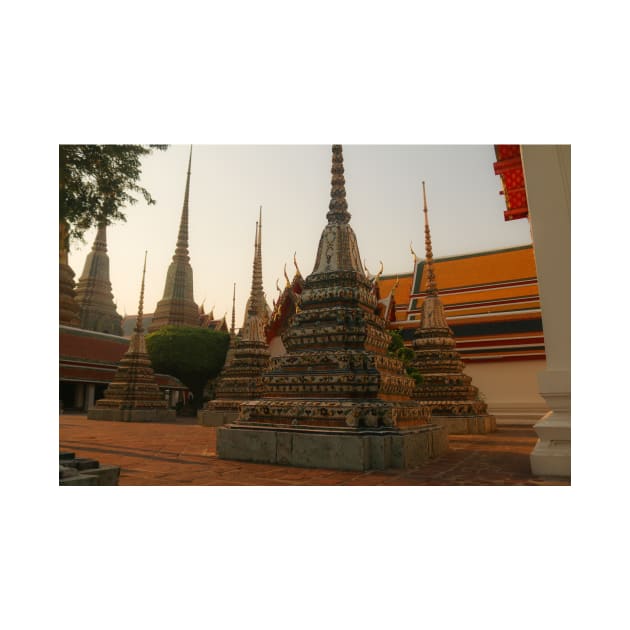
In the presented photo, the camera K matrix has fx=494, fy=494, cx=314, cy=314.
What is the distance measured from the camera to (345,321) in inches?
221

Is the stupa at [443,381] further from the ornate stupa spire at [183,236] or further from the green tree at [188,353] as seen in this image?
the ornate stupa spire at [183,236]

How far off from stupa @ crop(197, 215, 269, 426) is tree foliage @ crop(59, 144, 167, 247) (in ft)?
Answer: 22.4

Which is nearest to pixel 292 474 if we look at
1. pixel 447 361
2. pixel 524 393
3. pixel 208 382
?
pixel 447 361

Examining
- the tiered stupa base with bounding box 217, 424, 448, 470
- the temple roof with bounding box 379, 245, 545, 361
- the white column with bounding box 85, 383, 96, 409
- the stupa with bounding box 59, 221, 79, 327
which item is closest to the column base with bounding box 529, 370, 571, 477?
the tiered stupa base with bounding box 217, 424, 448, 470

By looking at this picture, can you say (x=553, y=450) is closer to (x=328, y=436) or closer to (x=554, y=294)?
(x=554, y=294)

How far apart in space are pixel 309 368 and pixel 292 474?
4.59 feet

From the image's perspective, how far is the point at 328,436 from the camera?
464 centimetres

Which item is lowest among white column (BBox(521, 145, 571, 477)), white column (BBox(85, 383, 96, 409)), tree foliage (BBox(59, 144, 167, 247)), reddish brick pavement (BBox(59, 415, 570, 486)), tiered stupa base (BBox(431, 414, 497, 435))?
white column (BBox(85, 383, 96, 409))

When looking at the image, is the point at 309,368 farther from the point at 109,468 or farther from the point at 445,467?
the point at 109,468

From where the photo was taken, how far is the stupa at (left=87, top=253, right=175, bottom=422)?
1579 centimetres

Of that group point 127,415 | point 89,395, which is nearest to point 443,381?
point 127,415

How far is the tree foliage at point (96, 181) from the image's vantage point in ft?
17.0

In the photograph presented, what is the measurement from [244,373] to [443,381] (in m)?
5.00

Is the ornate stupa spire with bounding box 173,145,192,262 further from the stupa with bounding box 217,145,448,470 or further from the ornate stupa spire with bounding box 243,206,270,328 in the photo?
the stupa with bounding box 217,145,448,470
